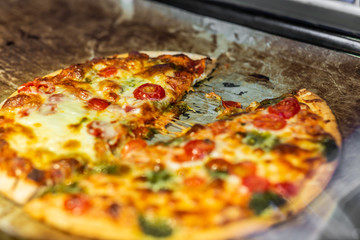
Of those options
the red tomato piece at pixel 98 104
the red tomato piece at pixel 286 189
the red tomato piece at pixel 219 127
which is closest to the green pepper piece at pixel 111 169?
the red tomato piece at pixel 98 104

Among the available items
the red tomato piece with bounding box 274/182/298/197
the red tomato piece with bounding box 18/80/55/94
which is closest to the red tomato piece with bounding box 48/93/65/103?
the red tomato piece with bounding box 18/80/55/94

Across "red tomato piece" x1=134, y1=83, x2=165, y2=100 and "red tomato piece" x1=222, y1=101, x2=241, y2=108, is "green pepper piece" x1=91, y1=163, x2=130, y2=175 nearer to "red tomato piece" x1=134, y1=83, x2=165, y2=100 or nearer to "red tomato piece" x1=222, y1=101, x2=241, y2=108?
"red tomato piece" x1=134, y1=83, x2=165, y2=100

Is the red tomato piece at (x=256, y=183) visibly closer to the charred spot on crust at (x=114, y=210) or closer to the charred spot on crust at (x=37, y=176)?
the charred spot on crust at (x=114, y=210)

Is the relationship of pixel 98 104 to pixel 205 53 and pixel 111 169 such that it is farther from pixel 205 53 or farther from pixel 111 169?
pixel 205 53

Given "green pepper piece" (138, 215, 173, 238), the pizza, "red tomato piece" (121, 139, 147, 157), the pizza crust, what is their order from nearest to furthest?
1. "green pepper piece" (138, 215, 173, 238)
2. the pizza
3. "red tomato piece" (121, 139, 147, 157)
4. the pizza crust

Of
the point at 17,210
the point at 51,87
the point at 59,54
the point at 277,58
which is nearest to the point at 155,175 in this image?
the point at 17,210

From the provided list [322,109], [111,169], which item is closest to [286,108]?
[322,109]
